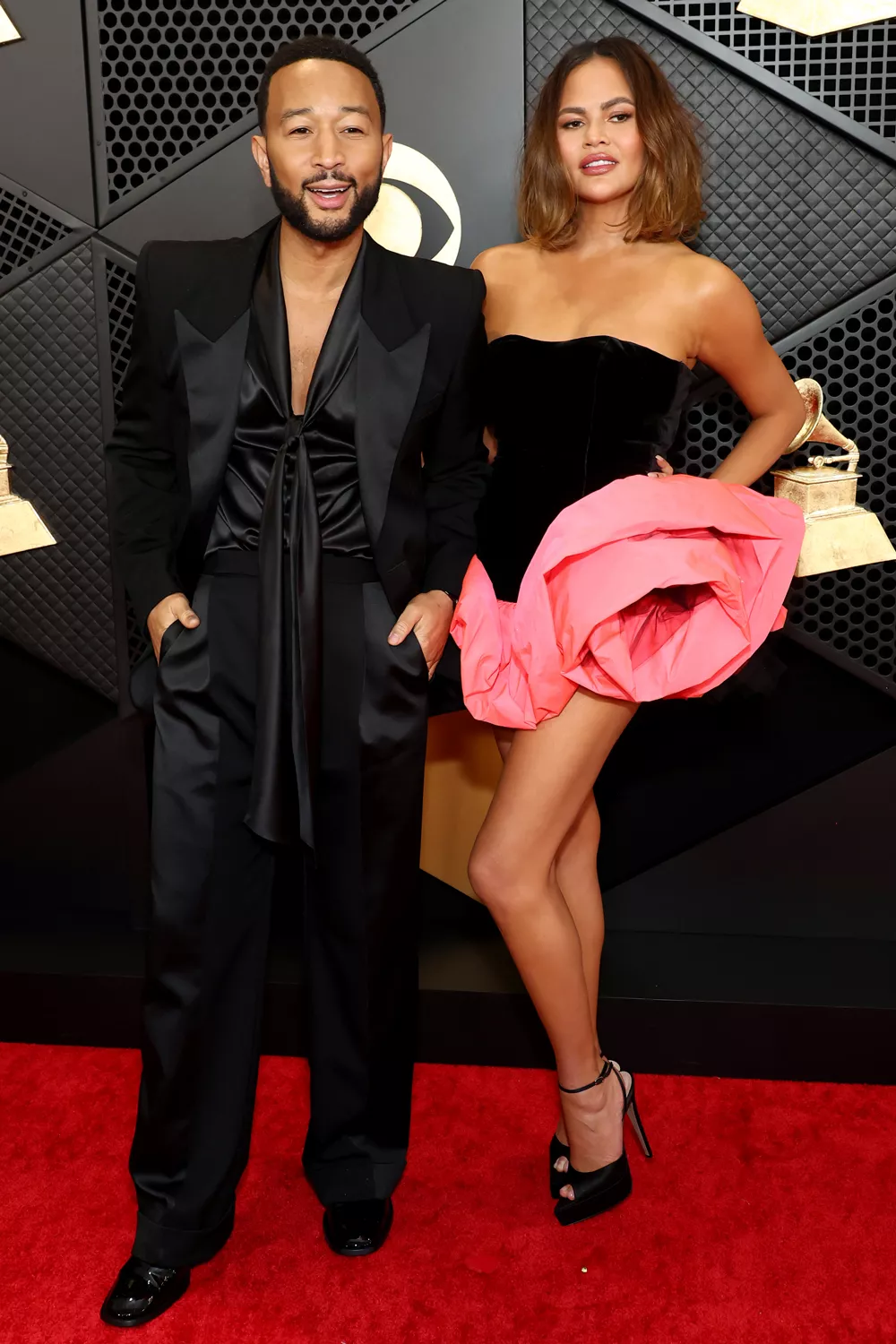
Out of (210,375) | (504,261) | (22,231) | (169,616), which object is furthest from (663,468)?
(22,231)

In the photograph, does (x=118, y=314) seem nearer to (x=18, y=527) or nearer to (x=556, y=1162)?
(x=18, y=527)

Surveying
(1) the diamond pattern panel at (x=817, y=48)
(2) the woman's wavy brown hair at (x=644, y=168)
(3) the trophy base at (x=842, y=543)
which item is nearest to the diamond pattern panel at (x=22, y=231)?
(2) the woman's wavy brown hair at (x=644, y=168)

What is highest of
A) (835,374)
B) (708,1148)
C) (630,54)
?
(630,54)

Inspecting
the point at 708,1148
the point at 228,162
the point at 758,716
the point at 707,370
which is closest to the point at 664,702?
the point at 758,716

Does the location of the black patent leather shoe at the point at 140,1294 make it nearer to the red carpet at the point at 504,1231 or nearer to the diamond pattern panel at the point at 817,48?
the red carpet at the point at 504,1231

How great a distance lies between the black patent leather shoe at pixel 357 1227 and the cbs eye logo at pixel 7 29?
2685mm

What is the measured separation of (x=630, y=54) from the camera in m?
2.28

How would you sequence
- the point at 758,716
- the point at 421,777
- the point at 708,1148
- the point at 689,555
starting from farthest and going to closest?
the point at 758,716 → the point at 708,1148 → the point at 421,777 → the point at 689,555

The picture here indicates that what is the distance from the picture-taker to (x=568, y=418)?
225 centimetres

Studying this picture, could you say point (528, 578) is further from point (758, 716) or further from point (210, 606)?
point (758, 716)

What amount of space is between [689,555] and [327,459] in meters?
0.63

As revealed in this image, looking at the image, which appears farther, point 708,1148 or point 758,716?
point 758,716

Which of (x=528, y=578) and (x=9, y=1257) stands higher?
(x=528, y=578)

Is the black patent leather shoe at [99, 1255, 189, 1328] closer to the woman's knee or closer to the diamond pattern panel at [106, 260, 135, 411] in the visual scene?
the woman's knee
